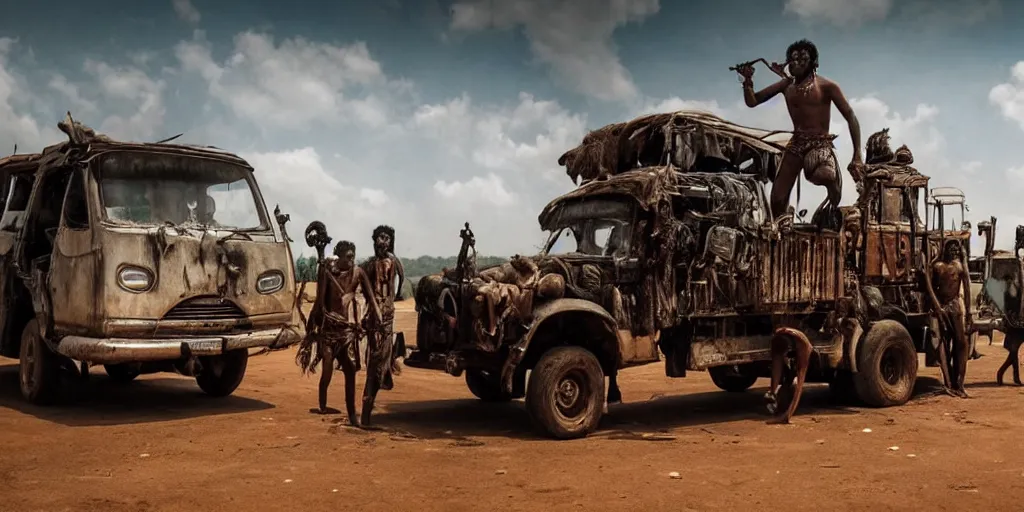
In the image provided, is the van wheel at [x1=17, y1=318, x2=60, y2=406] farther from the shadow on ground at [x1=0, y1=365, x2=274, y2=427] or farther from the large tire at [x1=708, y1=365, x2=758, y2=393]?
the large tire at [x1=708, y1=365, x2=758, y2=393]

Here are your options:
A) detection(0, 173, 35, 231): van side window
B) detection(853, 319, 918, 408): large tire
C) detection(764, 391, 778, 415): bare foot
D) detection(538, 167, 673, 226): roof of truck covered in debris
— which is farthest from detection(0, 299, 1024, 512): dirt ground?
detection(538, 167, 673, 226): roof of truck covered in debris

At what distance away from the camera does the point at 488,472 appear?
7.41 metres

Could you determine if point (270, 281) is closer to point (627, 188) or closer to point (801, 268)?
point (627, 188)

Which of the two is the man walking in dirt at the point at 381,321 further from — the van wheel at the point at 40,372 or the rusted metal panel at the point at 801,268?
the rusted metal panel at the point at 801,268

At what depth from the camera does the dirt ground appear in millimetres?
6504

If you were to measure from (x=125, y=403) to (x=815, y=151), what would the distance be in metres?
9.02

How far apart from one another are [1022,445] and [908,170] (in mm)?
5002

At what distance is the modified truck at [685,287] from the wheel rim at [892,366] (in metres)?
0.02

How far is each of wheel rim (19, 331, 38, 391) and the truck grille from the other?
2.14 metres

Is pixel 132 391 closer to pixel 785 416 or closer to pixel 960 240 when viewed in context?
pixel 785 416

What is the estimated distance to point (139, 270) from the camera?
9.98 m

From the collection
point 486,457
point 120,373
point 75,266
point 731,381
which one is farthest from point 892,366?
point 120,373

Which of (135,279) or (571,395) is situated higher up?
(135,279)

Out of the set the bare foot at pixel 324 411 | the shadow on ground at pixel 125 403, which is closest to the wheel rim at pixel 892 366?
the bare foot at pixel 324 411
